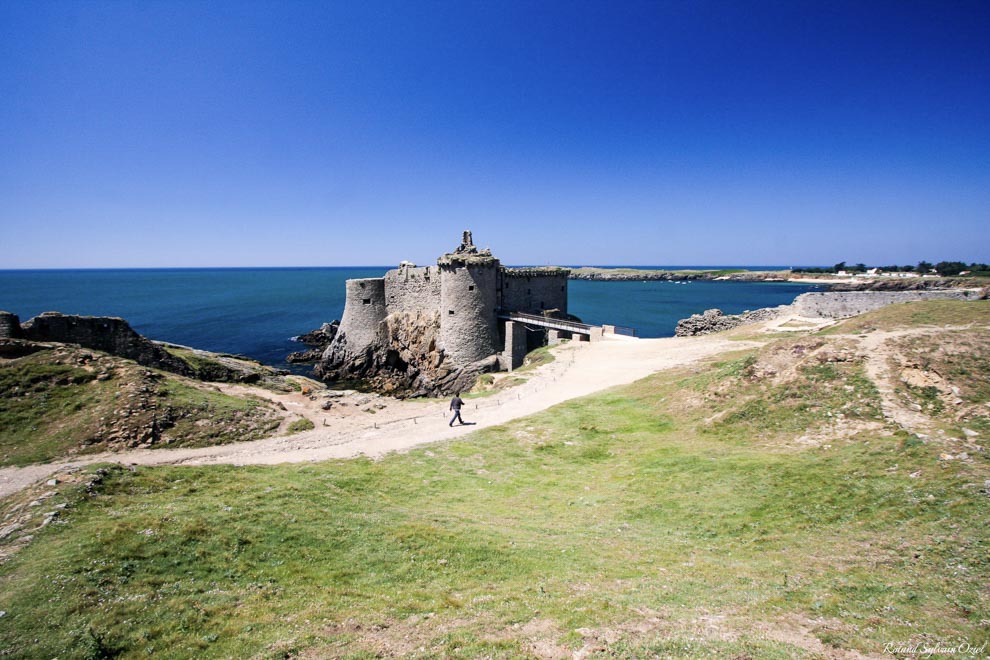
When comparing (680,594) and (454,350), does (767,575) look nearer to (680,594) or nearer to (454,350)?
(680,594)

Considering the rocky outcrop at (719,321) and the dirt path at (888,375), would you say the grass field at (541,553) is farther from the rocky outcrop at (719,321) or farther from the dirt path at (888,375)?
the rocky outcrop at (719,321)

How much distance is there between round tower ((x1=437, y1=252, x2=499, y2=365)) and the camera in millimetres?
42812

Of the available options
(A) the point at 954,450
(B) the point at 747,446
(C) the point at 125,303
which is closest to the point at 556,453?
(B) the point at 747,446

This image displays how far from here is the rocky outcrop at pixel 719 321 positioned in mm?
43406

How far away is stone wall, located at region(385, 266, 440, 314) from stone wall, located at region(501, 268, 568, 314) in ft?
24.3

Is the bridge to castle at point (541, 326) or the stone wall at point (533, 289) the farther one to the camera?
the stone wall at point (533, 289)

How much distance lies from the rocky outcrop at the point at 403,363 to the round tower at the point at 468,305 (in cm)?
133

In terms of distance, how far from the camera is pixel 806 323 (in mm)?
36000

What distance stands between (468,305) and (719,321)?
27323mm

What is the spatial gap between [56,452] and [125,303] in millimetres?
125653

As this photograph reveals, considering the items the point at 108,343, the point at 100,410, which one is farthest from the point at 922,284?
the point at 108,343

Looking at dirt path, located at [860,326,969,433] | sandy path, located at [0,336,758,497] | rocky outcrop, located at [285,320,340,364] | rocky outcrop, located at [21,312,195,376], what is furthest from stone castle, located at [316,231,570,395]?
dirt path, located at [860,326,969,433]

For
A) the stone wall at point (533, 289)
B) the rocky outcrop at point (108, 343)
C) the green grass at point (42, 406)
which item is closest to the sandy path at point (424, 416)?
the green grass at point (42, 406)

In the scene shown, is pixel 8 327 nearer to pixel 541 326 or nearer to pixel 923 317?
pixel 541 326
